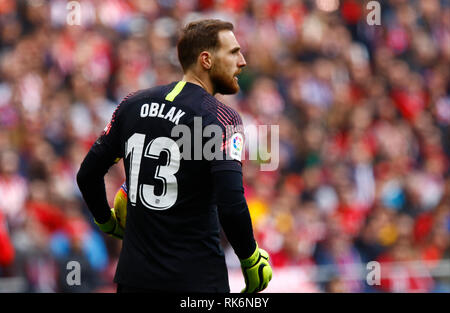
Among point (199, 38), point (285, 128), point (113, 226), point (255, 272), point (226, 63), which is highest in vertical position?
point (285, 128)

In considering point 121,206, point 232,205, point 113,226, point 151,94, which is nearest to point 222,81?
point 151,94

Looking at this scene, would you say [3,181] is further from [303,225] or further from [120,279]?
[120,279]

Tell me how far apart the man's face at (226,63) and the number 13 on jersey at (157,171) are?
43 cm

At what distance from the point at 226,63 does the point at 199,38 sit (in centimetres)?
18

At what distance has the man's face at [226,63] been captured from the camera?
3.68m

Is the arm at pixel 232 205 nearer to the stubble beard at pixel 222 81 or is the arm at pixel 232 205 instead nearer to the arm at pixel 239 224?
the arm at pixel 239 224

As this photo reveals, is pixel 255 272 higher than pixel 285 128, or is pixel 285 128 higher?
pixel 285 128

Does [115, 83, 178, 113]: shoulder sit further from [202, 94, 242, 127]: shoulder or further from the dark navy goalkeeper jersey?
[202, 94, 242, 127]: shoulder

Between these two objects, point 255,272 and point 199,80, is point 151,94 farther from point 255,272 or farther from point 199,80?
point 255,272

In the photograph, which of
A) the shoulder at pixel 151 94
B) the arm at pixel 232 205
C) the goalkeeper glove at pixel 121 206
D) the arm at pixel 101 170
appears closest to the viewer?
the arm at pixel 232 205

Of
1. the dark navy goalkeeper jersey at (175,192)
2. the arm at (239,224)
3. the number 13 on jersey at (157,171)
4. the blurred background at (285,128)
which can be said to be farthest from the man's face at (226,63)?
the blurred background at (285,128)

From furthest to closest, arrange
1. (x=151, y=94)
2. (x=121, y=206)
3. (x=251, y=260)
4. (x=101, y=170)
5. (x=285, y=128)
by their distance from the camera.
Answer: (x=285, y=128)
(x=121, y=206)
(x=101, y=170)
(x=151, y=94)
(x=251, y=260)

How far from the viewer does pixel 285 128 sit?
32.8 feet
